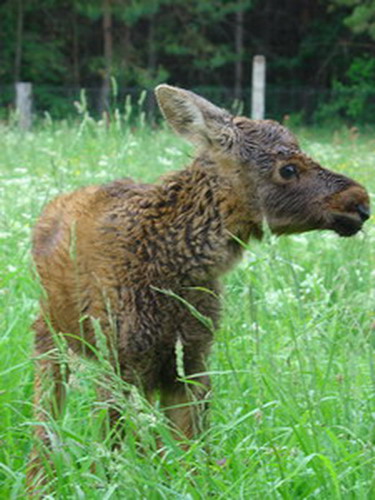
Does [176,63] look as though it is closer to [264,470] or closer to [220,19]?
[220,19]

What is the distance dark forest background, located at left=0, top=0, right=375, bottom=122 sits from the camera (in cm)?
3169

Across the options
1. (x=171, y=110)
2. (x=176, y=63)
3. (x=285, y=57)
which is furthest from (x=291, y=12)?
(x=171, y=110)

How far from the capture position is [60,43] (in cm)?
Result: 3547

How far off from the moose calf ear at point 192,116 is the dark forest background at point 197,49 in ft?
87.2

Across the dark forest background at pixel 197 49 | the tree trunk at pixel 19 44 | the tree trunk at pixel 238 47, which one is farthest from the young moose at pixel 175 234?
the tree trunk at pixel 238 47

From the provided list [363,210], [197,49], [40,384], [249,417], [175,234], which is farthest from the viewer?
[197,49]

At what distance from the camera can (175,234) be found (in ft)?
12.5

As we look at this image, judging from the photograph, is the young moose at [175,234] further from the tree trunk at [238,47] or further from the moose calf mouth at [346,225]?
the tree trunk at [238,47]

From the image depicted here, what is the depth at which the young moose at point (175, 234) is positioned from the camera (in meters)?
3.59

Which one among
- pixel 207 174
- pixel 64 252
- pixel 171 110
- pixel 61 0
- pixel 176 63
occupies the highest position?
pixel 171 110

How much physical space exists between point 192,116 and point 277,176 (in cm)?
45

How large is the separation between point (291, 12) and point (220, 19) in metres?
5.80

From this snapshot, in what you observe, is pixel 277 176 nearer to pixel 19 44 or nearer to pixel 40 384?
pixel 40 384

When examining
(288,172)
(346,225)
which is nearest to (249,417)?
(346,225)
